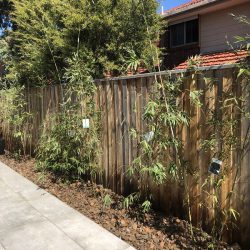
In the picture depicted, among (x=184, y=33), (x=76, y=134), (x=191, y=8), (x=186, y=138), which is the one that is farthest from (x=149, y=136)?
(x=184, y=33)

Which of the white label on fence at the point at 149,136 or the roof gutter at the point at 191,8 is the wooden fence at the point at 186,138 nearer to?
the white label on fence at the point at 149,136

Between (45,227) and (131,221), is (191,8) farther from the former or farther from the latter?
(45,227)

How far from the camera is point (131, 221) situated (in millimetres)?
4492

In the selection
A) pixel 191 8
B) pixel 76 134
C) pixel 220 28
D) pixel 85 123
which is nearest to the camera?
pixel 85 123

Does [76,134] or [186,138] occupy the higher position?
[186,138]

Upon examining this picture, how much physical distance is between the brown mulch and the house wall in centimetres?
689

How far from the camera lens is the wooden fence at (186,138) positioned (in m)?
3.54

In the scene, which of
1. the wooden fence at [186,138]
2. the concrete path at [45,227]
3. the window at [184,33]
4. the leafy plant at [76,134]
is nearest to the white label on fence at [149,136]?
the wooden fence at [186,138]

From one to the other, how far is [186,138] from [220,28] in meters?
8.10

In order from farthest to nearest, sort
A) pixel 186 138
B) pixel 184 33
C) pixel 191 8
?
pixel 184 33, pixel 191 8, pixel 186 138

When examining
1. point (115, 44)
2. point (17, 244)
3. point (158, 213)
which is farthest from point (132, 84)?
point (115, 44)

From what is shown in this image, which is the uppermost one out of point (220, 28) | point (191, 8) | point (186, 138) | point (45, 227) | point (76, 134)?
point (191, 8)

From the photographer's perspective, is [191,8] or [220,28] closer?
[220,28]

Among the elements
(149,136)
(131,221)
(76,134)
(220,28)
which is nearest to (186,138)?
(149,136)
